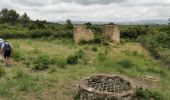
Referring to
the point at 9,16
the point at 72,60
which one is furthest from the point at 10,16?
the point at 72,60

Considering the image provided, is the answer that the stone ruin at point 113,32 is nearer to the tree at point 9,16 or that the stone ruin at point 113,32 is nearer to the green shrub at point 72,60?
the green shrub at point 72,60

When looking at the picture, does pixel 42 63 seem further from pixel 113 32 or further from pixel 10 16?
pixel 10 16

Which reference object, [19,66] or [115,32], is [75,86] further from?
[115,32]

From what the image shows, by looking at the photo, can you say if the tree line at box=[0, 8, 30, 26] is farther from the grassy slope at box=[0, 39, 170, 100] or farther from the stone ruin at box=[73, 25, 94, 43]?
the grassy slope at box=[0, 39, 170, 100]

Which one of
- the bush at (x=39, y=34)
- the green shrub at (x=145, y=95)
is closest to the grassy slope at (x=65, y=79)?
the green shrub at (x=145, y=95)

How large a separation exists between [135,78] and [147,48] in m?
8.54

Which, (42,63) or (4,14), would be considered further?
(4,14)

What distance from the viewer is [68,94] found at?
940 centimetres

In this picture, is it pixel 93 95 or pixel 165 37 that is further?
pixel 165 37

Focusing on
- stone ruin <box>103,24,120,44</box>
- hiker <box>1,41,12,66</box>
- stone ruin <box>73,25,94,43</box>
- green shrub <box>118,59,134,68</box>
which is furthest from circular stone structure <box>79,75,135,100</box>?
stone ruin <box>103,24,120,44</box>

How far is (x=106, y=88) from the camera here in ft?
29.1

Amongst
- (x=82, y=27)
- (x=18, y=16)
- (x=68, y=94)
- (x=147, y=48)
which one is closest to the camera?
(x=68, y=94)

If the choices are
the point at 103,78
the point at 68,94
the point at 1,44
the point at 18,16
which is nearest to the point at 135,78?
the point at 103,78

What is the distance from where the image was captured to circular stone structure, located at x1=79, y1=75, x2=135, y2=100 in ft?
27.1
